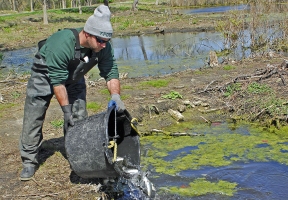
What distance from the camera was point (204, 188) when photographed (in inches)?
178

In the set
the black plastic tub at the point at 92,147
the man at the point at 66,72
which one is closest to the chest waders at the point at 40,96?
the man at the point at 66,72

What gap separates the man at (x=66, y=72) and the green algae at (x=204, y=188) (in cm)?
123

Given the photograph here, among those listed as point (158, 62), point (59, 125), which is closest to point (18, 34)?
point (158, 62)

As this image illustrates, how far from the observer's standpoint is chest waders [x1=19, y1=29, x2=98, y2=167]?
3885 millimetres

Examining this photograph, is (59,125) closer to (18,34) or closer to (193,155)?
(193,155)

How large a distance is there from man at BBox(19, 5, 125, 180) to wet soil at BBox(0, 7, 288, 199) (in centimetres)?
29

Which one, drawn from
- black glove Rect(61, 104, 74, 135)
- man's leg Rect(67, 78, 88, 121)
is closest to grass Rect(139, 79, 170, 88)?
man's leg Rect(67, 78, 88, 121)

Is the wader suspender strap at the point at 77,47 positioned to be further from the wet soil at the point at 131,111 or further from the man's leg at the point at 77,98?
the wet soil at the point at 131,111

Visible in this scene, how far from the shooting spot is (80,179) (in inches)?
169

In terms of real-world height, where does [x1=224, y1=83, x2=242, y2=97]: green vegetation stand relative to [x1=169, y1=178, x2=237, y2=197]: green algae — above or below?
above

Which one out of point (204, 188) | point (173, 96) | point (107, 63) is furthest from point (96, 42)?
point (173, 96)

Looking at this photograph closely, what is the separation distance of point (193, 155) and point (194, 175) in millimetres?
575

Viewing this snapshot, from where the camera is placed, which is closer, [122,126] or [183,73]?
[122,126]

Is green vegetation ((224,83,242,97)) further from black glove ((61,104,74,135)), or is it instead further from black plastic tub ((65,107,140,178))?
black glove ((61,104,74,135))
